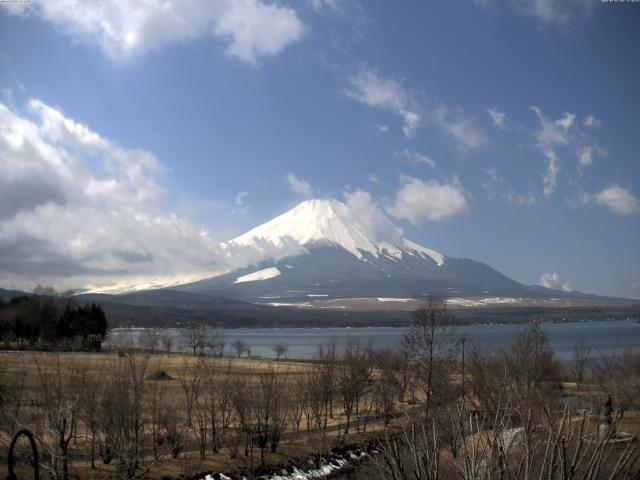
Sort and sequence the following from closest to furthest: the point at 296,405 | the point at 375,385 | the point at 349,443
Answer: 1. the point at 349,443
2. the point at 296,405
3. the point at 375,385

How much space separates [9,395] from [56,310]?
82.1 meters

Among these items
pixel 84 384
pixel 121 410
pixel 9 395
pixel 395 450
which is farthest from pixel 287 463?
pixel 395 450

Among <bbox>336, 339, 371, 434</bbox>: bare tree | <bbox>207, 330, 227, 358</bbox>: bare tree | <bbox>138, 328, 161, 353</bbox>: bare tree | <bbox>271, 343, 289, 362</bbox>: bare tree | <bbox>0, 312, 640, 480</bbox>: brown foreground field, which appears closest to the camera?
<bbox>0, 312, 640, 480</bbox>: brown foreground field

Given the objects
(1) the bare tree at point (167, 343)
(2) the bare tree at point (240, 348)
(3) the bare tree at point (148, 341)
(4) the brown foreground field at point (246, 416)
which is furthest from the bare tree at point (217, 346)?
(4) the brown foreground field at point (246, 416)

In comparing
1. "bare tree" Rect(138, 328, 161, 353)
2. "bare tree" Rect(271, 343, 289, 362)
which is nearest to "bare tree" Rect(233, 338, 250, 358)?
"bare tree" Rect(271, 343, 289, 362)

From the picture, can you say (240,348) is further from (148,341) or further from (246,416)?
(246,416)

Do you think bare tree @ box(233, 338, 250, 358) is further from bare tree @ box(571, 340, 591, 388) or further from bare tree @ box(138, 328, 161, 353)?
bare tree @ box(571, 340, 591, 388)

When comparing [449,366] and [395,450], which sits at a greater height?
[395,450]

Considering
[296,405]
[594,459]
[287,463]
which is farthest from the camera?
[296,405]

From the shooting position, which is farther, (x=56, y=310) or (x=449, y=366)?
(x=56, y=310)

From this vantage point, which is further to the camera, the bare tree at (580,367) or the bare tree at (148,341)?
the bare tree at (580,367)

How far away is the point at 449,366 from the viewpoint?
1652 inches

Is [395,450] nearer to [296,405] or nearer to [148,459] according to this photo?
[148,459]

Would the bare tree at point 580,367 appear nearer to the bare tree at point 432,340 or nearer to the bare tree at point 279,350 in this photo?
the bare tree at point 432,340
